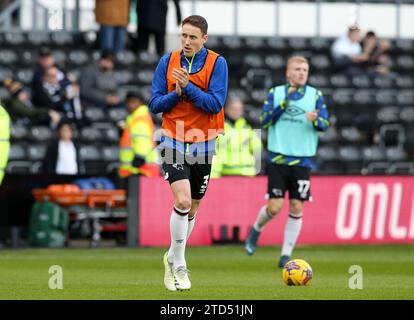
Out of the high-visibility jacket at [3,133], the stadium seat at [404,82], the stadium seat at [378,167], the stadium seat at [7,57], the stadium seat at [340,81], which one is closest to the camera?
the high-visibility jacket at [3,133]

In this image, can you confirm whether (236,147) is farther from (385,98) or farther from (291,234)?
(385,98)

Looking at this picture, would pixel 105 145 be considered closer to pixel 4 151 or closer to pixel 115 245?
pixel 115 245

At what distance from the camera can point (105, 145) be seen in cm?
2408

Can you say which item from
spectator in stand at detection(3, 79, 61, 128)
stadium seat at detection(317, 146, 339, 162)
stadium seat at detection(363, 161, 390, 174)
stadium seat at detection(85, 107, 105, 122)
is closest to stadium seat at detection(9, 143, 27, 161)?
spectator in stand at detection(3, 79, 61, 128)

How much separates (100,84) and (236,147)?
4163 millimetres

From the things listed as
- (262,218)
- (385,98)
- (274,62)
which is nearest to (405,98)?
(385,98)

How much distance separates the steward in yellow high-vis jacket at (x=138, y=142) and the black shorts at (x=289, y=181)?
5506mm

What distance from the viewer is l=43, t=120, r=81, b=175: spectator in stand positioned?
2161 cm

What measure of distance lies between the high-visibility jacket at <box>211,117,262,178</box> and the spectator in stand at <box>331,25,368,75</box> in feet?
22.7

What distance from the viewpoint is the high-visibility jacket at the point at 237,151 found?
2131 centimetres

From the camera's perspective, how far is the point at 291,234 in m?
16.0

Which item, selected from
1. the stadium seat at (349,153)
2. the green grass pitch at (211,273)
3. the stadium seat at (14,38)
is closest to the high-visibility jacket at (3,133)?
the green grass pitch at (211,273)

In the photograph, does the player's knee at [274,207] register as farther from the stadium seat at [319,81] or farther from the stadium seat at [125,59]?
the stadium seat at [319,81]
